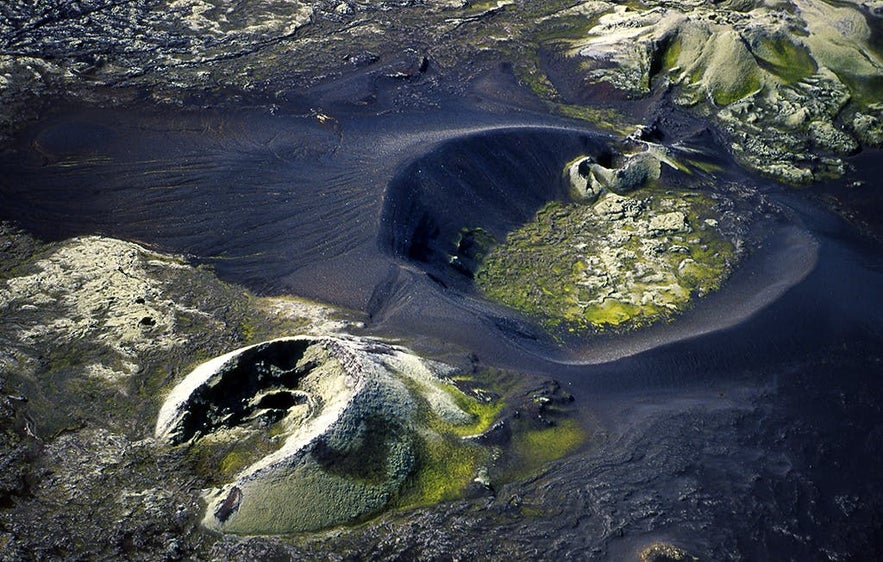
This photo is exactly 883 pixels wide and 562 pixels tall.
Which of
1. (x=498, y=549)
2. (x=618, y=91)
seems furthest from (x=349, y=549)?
(x=618, y=91)

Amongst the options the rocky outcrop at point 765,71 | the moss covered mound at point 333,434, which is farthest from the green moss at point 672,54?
the moss covered mound at point 333,434

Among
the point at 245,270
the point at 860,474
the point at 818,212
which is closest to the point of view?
the point at 860,474

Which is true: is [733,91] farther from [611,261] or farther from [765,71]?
[611,261]

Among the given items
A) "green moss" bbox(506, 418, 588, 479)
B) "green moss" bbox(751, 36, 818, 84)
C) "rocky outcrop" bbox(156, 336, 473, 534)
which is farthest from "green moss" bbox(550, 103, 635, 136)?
"rocky outcrop" bbox(156, 336, 473, 534)

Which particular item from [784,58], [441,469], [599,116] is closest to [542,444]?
[441,469]

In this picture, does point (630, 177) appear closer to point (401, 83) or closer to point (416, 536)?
point (401, 83)

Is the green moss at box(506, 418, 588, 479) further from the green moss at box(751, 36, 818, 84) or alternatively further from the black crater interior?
the green moss at box(751, 36, 818, 84)
